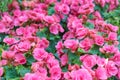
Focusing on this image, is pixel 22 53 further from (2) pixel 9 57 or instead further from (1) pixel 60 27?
(1) pixel 60 27

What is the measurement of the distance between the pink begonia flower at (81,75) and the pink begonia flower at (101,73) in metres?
0.10

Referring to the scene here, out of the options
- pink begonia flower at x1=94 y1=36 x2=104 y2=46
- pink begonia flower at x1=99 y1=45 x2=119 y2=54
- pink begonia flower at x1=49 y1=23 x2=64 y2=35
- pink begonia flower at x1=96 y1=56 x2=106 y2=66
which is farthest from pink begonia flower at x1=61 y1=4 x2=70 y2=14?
pink begonia flower at x1=96 y1=56 x2=106 y2=66

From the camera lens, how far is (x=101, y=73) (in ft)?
7.77

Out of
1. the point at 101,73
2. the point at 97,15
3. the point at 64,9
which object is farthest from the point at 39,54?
the point at 97,15

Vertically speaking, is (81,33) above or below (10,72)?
above

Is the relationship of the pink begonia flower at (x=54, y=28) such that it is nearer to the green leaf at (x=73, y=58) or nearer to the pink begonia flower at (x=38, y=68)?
the green leaf at (x=73, y=58)

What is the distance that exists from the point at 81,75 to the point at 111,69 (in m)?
0.31

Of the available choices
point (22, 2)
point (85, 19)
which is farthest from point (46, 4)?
point (85, 19)

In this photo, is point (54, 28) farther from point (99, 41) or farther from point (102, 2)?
point (102, 2)

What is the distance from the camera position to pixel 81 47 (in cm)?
262

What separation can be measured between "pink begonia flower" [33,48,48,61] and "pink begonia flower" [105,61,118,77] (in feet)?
1.46

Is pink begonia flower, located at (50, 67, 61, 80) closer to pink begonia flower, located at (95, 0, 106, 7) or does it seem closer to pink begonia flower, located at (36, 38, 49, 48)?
pink begonia flower, located at (36, 38, 49, 48)

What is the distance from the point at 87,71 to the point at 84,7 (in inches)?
45.6

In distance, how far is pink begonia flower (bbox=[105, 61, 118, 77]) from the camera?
2471mm
